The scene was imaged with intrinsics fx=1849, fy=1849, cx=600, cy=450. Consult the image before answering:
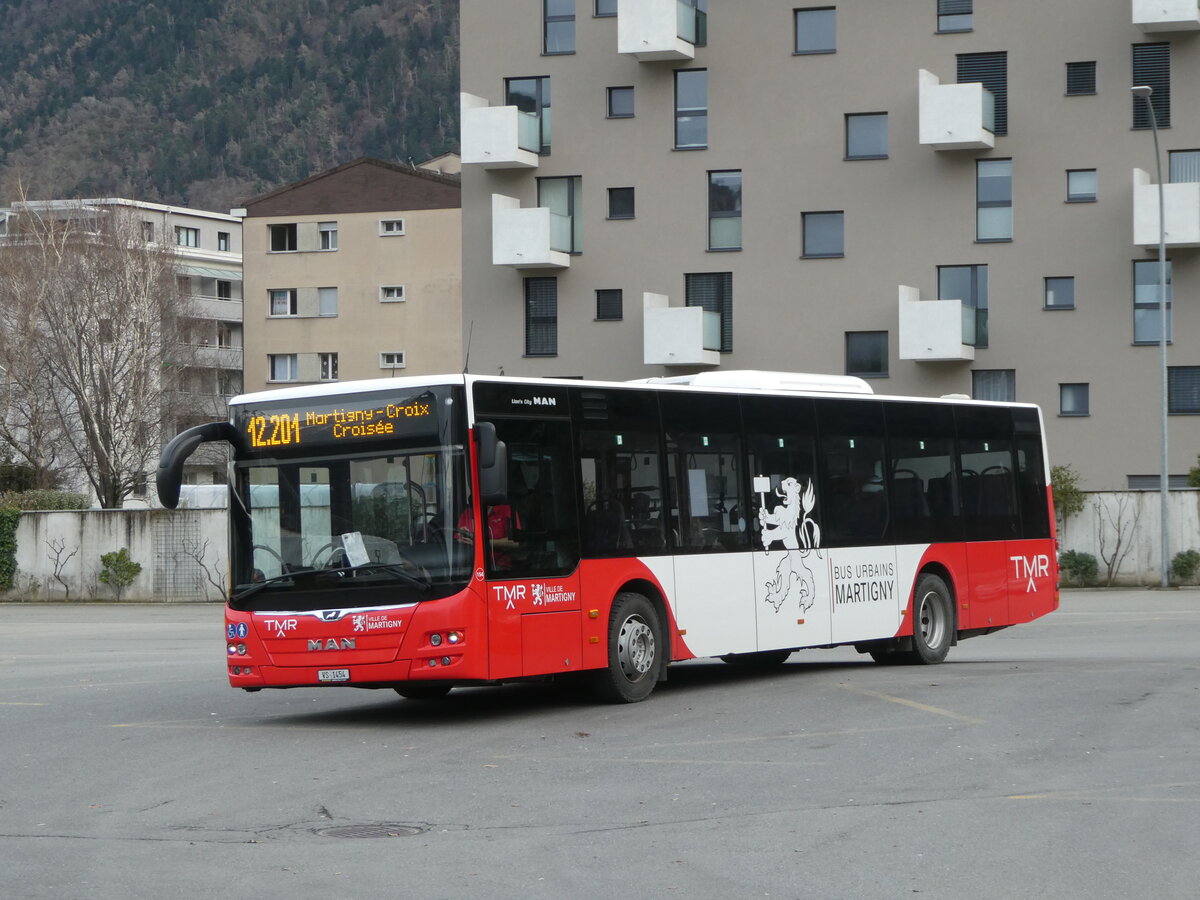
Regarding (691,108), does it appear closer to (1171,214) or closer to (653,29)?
(653,29)

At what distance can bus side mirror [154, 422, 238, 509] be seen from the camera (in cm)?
1347

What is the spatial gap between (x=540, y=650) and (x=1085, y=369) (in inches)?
1343

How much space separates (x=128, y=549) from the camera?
138 ft

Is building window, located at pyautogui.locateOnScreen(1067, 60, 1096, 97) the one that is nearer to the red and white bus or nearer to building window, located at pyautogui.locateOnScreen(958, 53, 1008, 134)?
building window, located at pyautogui.locateOnScreen(958, 53, 1008, 134)

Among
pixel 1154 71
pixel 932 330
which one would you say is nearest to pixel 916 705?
pixel 932 330

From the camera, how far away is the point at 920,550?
1912 cm

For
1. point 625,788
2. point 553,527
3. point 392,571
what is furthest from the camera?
point 553,527

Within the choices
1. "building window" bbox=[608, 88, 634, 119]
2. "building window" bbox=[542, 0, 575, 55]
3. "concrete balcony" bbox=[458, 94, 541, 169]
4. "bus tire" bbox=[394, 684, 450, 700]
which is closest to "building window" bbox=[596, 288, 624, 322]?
"concrete balcony" bbox=[458, 94, 541, 169]

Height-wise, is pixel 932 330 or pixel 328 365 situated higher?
pixel 328 365

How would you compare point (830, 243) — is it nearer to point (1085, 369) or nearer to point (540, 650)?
point (1085, 369)

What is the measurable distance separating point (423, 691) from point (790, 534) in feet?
12.2

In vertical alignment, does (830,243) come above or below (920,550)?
above

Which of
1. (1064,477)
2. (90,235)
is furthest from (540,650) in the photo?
(90,235)

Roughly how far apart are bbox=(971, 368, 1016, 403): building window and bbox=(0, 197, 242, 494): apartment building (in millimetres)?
31081
